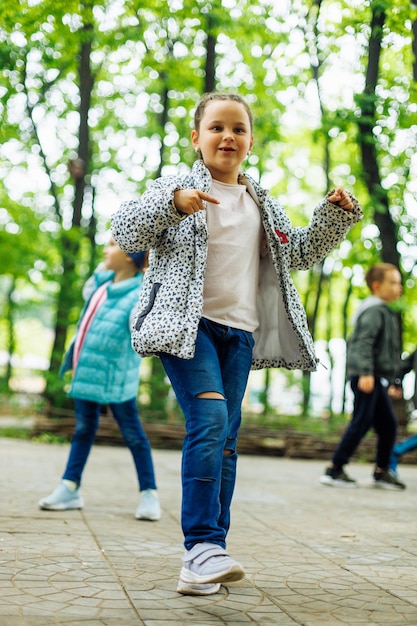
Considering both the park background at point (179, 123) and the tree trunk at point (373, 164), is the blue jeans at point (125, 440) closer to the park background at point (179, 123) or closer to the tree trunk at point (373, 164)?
the park background at point (179, 123)

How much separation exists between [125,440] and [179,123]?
1293 centimetres

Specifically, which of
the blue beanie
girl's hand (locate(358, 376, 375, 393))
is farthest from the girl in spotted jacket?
girl's hand (locate(358, 376, 375, 393))

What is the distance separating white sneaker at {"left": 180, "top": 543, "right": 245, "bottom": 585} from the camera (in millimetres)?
2955

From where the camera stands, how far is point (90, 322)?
18.2 feet

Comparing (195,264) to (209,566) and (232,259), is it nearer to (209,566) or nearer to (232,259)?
(232,259)

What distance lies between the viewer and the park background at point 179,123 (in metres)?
10.2

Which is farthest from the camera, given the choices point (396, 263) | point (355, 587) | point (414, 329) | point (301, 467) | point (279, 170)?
point (279, 170)

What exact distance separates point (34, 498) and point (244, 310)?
292 cm

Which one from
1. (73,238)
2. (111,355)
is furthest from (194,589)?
(73,238)

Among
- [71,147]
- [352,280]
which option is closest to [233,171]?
[71,147]

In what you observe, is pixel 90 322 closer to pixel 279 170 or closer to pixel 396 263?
pixel 396 263

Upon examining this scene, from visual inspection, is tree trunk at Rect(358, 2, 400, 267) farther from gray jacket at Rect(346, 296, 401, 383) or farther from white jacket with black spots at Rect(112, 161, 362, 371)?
white jacket with black spots at Rect(112, 161, 362, 371)

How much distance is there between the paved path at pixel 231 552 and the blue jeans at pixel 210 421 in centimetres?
29

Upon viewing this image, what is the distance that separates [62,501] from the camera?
17.3 ft
